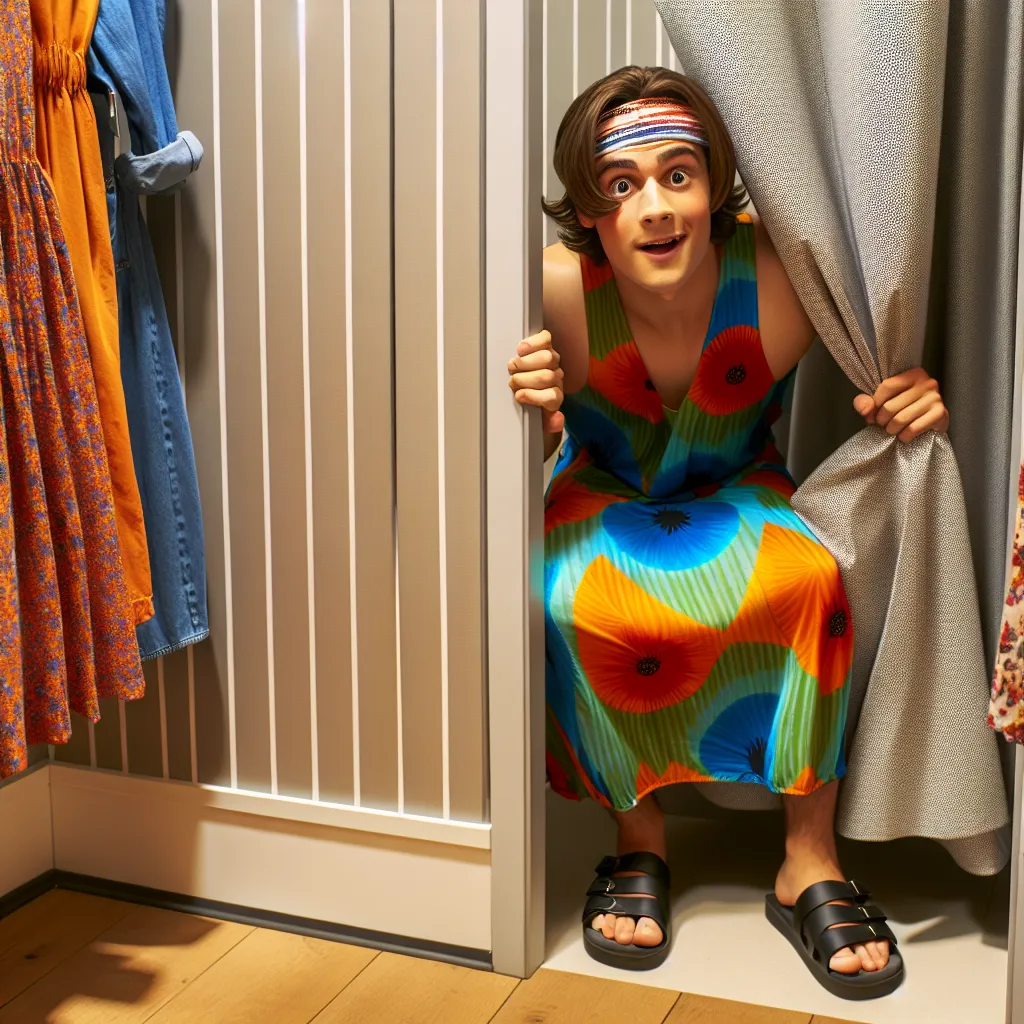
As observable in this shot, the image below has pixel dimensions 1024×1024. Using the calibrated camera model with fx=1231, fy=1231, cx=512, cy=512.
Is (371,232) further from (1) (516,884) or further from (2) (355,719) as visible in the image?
(1) (516,884)

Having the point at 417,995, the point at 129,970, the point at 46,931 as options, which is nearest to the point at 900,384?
the point at 417,995

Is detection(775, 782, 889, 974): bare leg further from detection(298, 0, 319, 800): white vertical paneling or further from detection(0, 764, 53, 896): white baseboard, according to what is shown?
detection(0, 764, 53, 896): white baseboard

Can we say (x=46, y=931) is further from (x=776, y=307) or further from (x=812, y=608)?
(x=776, y=307)

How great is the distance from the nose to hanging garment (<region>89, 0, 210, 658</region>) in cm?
56

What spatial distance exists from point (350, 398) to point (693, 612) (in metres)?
0.52

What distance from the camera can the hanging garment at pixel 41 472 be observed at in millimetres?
1339

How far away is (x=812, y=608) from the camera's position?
5.08 feet

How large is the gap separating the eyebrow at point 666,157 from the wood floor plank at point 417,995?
102cm

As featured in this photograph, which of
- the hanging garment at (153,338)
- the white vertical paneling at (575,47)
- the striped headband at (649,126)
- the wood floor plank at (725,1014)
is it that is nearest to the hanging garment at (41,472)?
the hanging garment at (153,338)

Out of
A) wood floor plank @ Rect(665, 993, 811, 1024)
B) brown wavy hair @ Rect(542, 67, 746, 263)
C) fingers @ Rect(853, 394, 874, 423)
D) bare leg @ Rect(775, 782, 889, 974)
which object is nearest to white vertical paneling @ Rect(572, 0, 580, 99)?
brown wavy hair @ Rect(542, 67, 746, 263)

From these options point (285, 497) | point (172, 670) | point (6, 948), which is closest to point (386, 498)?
point (285, 497)

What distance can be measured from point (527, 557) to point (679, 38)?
26.3 inches

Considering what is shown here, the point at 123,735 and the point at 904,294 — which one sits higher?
the point at 904,294

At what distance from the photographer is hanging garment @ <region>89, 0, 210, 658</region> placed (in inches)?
59.9
